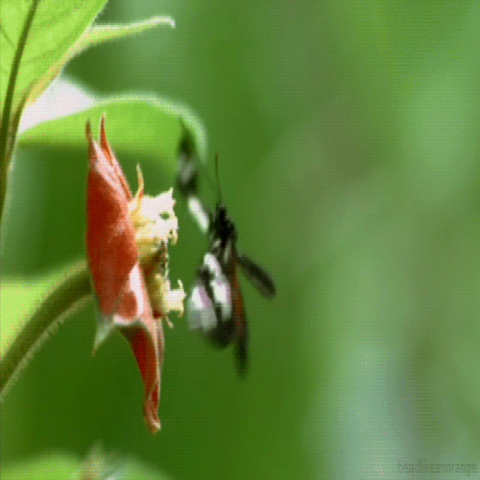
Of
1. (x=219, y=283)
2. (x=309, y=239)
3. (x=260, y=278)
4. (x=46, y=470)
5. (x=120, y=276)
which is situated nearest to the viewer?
(x=120, y=276)

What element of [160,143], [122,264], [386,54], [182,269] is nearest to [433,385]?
[182,269]

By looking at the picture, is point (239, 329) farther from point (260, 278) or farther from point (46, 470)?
point (46, 470)

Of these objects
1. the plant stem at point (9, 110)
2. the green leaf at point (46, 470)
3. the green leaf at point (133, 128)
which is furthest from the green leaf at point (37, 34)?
the green leaf at point (46, 470)

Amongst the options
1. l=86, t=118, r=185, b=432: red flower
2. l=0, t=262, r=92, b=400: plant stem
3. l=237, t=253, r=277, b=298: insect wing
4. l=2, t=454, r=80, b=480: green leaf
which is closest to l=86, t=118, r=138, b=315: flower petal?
l=86, t=118, r=185, b=432: red flower

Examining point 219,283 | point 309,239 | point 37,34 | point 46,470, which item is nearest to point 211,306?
point 219,283

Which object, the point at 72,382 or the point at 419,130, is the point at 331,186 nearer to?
the point at 419,130

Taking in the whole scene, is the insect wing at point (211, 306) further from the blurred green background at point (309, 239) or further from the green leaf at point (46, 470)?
the blurred green background at point (309, 239)

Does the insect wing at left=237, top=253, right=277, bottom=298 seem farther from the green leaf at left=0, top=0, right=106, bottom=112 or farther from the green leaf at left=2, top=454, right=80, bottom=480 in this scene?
the green leaf at left=2, top=454, right=80, bottom=480
